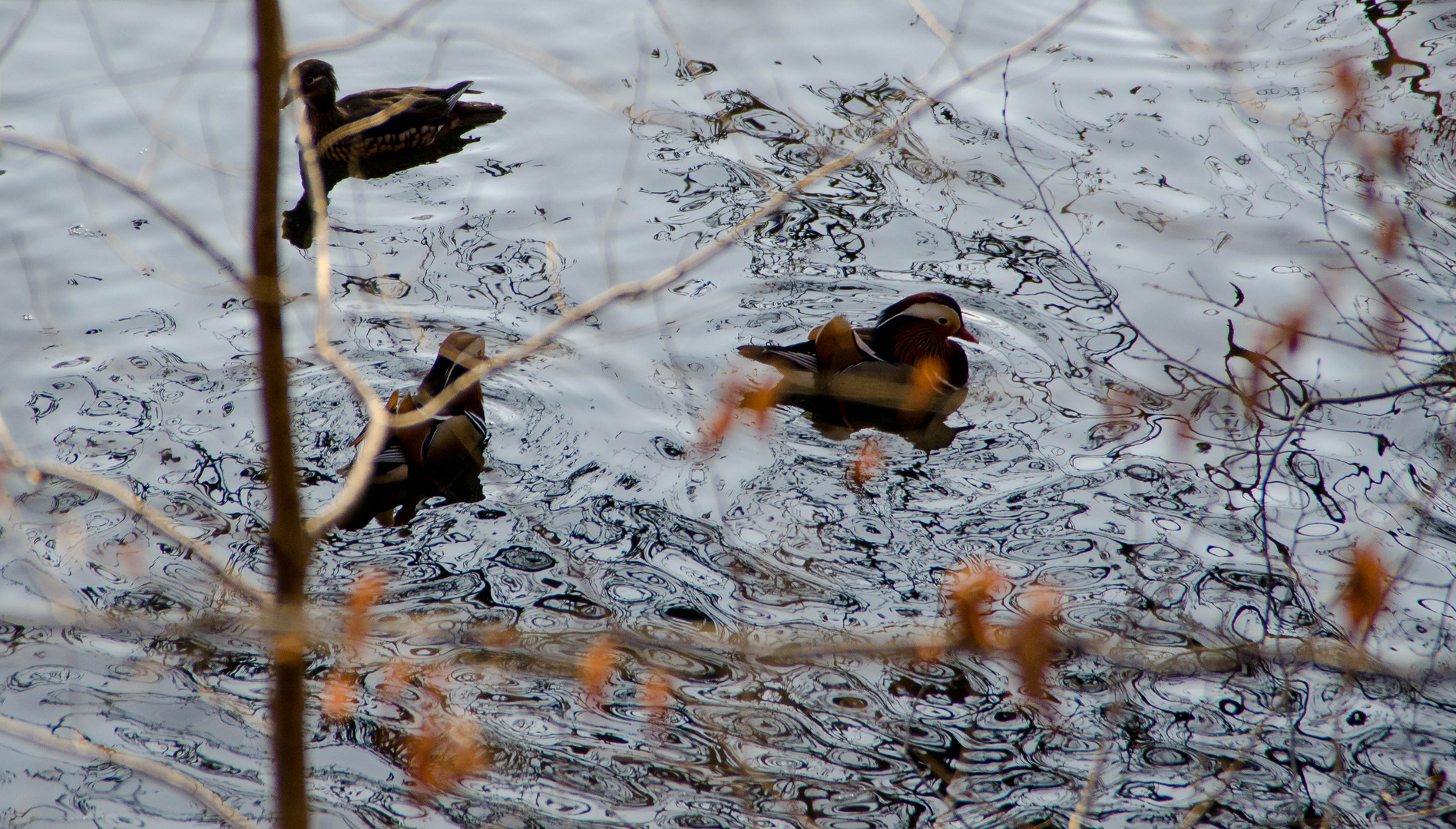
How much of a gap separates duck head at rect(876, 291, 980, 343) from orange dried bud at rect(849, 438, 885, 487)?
668 millimetres

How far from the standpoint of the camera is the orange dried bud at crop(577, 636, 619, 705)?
4508 millimetres

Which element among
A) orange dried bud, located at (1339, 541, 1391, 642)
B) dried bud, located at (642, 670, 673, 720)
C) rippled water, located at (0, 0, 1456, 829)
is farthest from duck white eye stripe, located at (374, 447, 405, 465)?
orange dried bud, located at (1339, 541, 1391, 642)

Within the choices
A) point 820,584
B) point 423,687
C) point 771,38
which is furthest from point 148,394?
point 771,38

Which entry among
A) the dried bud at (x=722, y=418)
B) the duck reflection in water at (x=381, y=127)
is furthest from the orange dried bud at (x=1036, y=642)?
the duck reflection in water at (x=381, y=127)

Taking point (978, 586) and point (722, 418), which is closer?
point (978, 586)

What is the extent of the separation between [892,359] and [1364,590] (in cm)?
276

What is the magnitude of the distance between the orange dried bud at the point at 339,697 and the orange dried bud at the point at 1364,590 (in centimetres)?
344

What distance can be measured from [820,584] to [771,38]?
544cm

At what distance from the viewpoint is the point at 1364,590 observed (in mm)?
4371

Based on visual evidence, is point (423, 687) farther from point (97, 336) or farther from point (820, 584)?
point (97, 336)

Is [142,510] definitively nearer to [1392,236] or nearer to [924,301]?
[924,301]

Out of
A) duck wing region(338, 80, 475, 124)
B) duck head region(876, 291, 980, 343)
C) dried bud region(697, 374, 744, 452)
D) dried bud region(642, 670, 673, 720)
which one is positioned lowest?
dried bud region(642, 670, 673, 720)

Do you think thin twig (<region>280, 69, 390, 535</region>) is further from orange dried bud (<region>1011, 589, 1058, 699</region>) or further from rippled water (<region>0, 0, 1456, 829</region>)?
orange dried bud (<region>1011, 589, 1058, 699</region>)

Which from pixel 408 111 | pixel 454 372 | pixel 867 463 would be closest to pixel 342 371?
pixel 454 372
